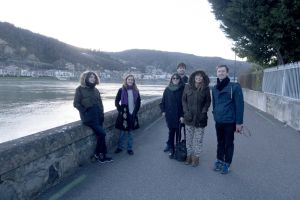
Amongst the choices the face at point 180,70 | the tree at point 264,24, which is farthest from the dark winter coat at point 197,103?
the tree at point 264,24

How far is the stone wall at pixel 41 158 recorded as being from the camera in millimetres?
4258

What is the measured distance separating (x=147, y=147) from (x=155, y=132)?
256 cm

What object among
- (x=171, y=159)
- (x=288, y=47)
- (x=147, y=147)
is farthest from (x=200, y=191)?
(x=288, y=47)

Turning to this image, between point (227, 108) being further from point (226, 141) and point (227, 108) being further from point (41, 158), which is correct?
point (41, 158)

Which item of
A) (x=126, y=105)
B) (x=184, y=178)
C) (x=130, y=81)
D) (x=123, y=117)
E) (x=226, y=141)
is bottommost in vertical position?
(x=184, y=178)

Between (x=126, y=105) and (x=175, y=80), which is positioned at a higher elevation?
(x=175, y=80)

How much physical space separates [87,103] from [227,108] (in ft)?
7.94

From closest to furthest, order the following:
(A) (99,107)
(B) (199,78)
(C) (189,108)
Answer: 1. (B) (199,78)
2. (C) (189,108)
3. (A) (99,107)

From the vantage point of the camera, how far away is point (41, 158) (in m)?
4.97

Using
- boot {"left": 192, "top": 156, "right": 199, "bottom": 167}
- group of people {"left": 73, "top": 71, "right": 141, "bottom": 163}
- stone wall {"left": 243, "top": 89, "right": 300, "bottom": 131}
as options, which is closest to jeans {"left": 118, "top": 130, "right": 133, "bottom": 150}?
group of people {"left": 73, "top": 71, "right": 141, "bottom": 163}

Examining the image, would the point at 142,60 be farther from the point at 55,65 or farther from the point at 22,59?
the point at 22,59

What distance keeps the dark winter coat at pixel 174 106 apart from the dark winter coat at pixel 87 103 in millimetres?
1424

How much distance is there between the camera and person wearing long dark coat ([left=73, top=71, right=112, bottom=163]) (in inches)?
255

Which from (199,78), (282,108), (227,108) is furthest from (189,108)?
(282,108)
